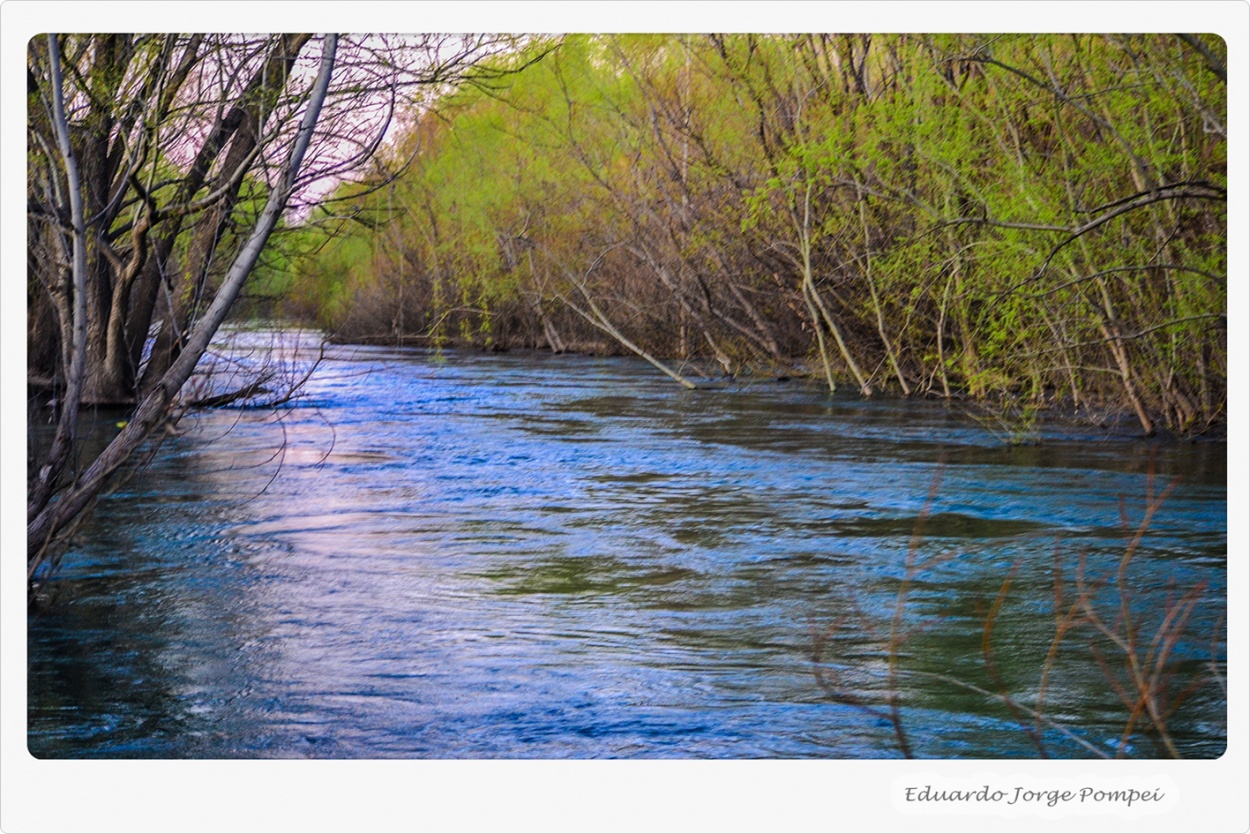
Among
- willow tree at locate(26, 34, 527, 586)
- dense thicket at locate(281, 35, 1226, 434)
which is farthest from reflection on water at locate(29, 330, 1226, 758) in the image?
dense thicket at locate(281, 35, 1226, 434)

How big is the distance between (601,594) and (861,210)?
7371mm

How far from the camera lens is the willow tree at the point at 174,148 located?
4.10 m

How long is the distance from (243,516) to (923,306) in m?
7.54

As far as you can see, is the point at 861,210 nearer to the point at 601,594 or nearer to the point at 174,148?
the point at 601,594

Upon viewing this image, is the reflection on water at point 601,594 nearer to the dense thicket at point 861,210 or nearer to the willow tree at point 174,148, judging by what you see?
the willow tree at point 174,148

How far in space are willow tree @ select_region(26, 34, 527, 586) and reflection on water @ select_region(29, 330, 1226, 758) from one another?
75 centimetres

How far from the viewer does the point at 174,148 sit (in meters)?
5.07

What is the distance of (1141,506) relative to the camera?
7348mm

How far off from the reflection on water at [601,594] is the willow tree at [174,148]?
2.45 feet

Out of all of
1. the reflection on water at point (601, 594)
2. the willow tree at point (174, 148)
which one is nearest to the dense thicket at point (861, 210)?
the willow tree at point (174, 148)

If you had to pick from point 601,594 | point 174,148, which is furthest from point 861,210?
point 174,148

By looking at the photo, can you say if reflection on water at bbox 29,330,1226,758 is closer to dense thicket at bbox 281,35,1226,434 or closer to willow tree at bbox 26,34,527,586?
willow tree at bbox 26,34,527,586

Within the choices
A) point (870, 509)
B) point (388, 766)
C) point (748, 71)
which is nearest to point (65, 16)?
point (388, 766)

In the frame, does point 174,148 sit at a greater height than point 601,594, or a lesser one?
greater
